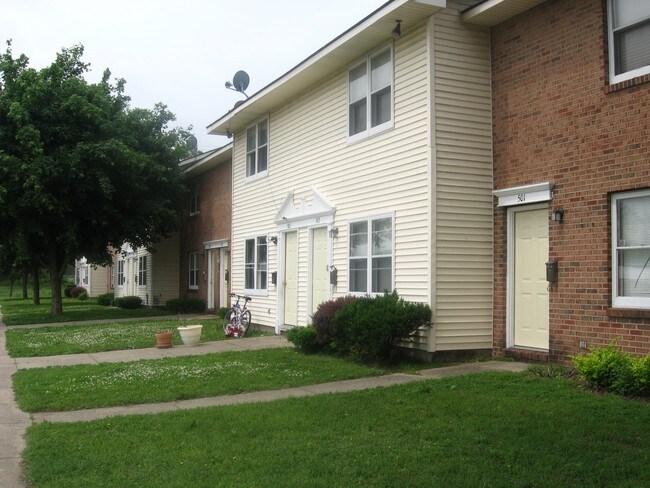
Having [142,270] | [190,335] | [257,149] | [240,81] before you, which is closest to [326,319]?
[190,335]

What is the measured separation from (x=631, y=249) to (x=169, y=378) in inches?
265

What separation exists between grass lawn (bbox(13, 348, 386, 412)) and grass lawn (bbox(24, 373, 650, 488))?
1.18 m

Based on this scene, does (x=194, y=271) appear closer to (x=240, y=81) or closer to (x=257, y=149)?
(x=240, y=81)

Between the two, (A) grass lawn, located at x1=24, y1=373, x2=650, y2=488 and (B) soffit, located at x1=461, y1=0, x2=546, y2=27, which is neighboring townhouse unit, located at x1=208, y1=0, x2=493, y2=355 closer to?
(B) soffit, located at x1=461, y1=0, x2=546, y2=27

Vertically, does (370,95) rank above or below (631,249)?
above

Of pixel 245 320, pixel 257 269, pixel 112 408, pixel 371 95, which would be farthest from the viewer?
pixel 257 269

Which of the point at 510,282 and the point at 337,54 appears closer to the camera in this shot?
the point at 510,282

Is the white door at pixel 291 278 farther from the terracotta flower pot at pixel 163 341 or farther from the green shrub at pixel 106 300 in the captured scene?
the green shrub at pixel 106 300

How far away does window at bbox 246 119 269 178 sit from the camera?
1759 centimetres

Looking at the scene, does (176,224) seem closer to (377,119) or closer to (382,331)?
(377,119)

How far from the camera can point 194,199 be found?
26453 millimetres

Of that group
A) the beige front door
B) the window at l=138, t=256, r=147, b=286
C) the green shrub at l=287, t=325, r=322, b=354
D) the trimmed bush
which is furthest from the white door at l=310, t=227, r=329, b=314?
the trimmed bush

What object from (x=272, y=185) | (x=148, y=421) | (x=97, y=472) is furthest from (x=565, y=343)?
(x=272, y=185)

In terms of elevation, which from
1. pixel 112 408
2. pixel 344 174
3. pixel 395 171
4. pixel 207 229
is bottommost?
pixel 112 408
